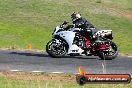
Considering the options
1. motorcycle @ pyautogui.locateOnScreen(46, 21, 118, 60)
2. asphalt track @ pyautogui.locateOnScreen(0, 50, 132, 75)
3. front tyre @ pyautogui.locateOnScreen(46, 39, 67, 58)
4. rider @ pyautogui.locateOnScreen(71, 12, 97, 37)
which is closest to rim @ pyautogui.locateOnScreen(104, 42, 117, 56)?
motorcycle @ pyautogui.locateOnScreen(46, 21, 118, 60)

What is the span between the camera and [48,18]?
41.0 metres

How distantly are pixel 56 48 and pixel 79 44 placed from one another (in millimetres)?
927

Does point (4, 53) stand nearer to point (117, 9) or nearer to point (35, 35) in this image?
point (35, 35)

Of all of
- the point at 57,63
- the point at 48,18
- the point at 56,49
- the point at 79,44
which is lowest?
the point at 48,18

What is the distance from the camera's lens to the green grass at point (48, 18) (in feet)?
103

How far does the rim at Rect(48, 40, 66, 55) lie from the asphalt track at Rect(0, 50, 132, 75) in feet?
0.98

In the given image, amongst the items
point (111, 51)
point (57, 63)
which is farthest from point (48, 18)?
point (57, 63)

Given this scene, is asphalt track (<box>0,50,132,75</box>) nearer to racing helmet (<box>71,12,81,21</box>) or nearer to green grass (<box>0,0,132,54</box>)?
racing helmet (<box>71,12,81,21</box>)

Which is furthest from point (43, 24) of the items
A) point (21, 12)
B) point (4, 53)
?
point (4, 53)

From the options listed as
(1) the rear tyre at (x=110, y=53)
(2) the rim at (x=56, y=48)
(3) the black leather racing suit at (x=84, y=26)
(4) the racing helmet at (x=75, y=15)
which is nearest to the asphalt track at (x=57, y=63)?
(1) the rear tyre at (x=110, y=53)

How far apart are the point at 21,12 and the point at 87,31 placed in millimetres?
23118

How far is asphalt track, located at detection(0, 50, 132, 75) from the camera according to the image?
1697 cm

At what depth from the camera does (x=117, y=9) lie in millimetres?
48250

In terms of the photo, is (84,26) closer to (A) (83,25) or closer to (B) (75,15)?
(A) (83,25)
